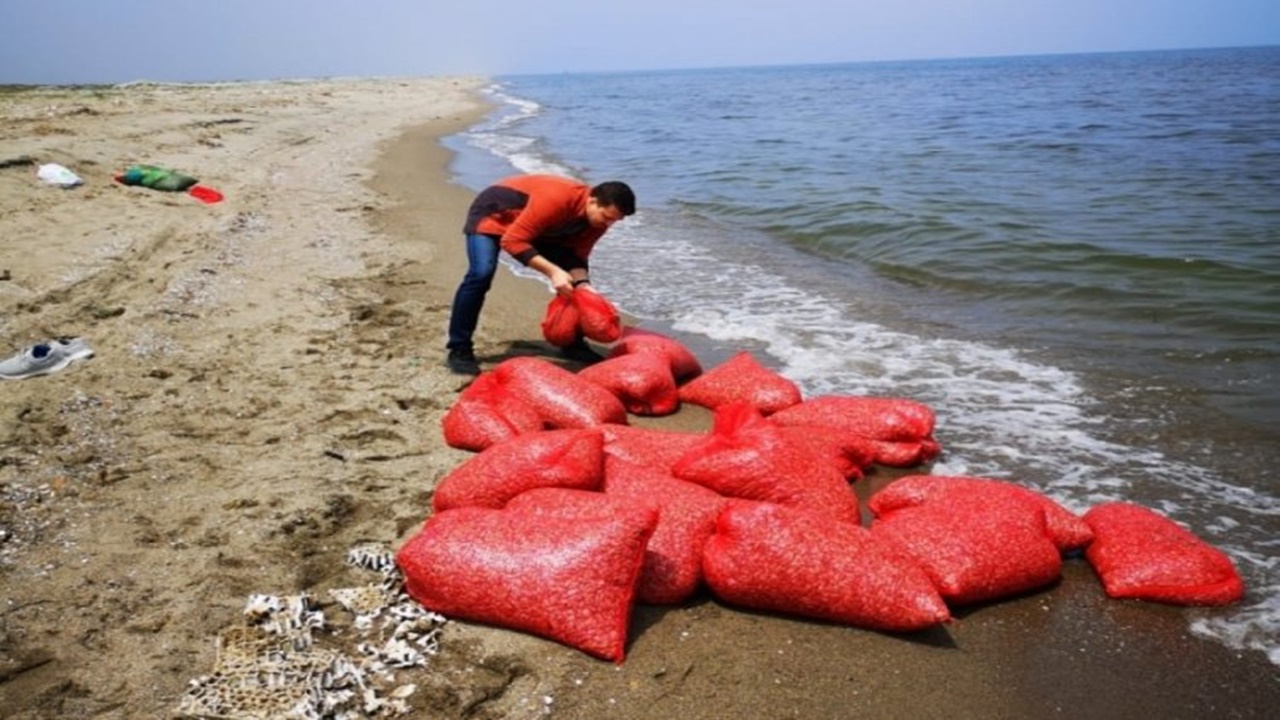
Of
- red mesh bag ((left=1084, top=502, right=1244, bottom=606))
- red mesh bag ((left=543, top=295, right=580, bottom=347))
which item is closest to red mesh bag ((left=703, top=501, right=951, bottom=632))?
red mesh bag ((left=1084, top=502, right=1244, bottom=606))

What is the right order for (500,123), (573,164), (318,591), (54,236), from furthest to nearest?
1. (500,123)
2. (573,164)
3. (54,236)
4. (318,591)

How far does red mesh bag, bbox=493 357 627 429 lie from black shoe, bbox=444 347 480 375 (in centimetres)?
81

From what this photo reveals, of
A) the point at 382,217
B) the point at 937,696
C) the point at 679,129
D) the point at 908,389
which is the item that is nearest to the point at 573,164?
the point at 382,217

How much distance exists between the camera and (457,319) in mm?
5277

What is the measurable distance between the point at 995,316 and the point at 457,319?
450 cm

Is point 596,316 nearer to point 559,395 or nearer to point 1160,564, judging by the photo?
point 559,395

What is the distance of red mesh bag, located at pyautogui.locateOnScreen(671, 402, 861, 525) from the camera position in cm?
338

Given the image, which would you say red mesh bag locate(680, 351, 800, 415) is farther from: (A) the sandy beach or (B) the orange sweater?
(B) the orange sweater

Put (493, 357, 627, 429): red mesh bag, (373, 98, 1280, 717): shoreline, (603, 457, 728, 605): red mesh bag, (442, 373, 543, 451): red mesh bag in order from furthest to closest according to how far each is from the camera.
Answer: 1. (493, 357, 627, 429): red mesh bag
2. (442, 373, 543, 451): red mesh bag
3. (603, 457, 728, 605): red mesh bag
4. (373, 98, 1280, 717): shoreline

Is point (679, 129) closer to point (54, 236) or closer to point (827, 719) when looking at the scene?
point (54, 236)

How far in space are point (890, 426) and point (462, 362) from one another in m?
2.80

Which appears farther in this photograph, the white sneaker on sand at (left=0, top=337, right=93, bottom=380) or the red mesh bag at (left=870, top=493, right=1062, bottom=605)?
the white sneaker on sand at (left=0, top=337, right=93, bottom=380)

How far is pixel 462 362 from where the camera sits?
529 centimetres

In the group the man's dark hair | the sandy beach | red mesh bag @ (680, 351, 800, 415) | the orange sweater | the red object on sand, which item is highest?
the man's dark hair
